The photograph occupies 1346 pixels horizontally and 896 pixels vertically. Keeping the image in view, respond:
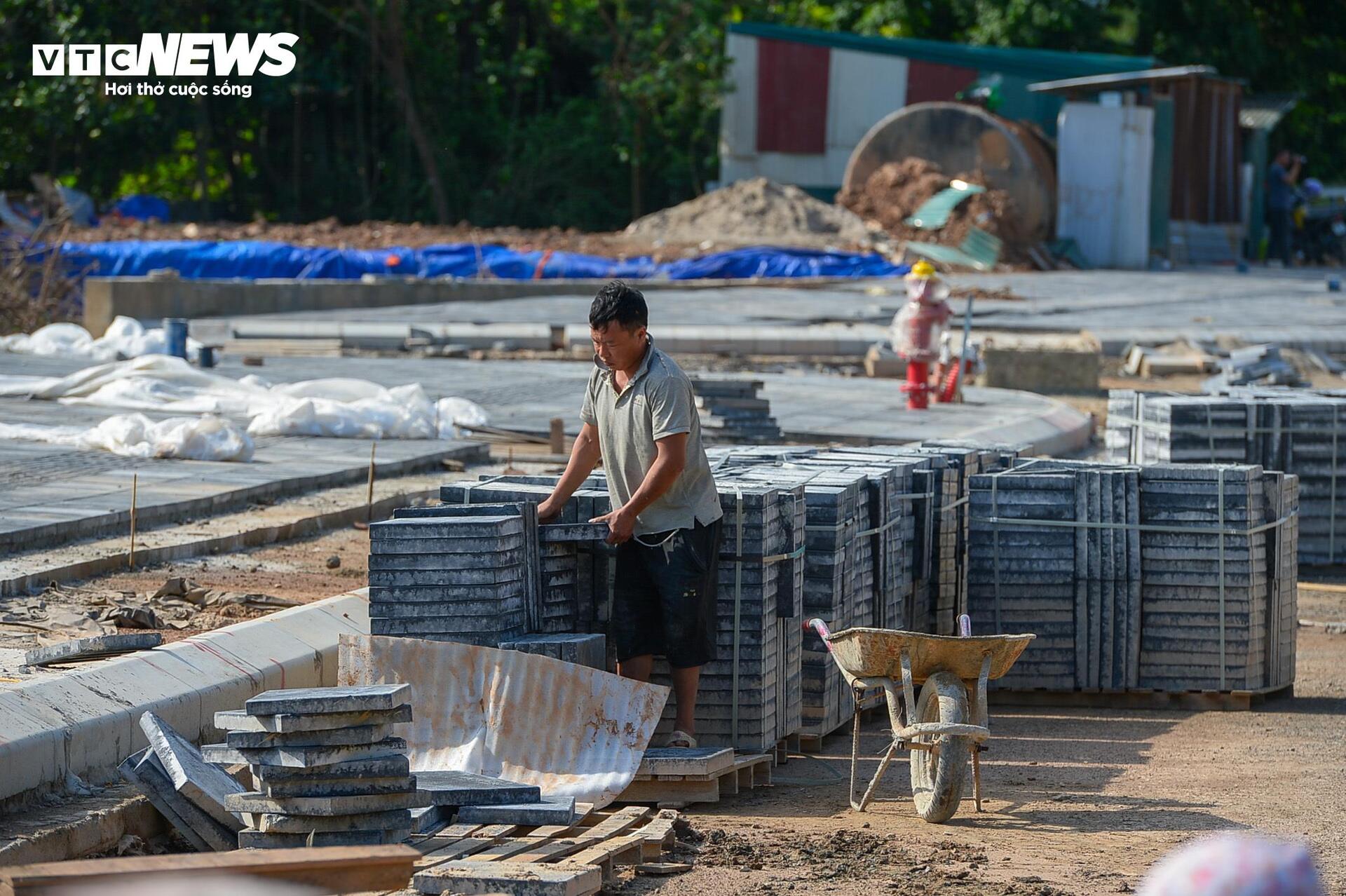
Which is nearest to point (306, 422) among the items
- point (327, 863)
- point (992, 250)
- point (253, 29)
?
point (327, 863)

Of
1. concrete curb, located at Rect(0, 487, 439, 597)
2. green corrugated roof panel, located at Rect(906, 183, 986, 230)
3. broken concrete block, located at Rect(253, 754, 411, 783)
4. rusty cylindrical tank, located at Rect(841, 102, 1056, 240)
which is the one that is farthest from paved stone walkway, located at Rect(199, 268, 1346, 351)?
broken concrete block, located at Rect(253, 754, 411, 783)

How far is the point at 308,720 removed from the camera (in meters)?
4.81

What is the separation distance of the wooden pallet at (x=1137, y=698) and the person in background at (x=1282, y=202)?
27855 mm

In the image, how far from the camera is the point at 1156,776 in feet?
20.8

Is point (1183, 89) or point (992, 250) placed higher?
point (1183, 89)

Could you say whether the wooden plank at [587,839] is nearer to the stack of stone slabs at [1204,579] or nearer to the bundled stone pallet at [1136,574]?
the bundled stone pallet at [1136,574]

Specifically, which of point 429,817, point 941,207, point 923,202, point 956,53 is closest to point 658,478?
point 429,817

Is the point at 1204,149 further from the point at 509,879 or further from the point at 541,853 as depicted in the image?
the point at 509,879

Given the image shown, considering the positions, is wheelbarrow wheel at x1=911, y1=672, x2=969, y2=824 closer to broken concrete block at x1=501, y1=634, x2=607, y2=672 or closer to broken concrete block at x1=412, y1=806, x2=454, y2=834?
broken concrete block at x1=501, y1=634, x2=607, y2=672

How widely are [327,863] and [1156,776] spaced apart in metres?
3.55

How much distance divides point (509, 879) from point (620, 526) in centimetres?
165

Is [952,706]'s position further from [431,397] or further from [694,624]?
[431,397]

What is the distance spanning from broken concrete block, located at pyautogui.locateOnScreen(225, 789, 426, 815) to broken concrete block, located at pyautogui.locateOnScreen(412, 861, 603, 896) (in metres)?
0.30

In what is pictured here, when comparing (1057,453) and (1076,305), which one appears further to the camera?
(1076,305)
